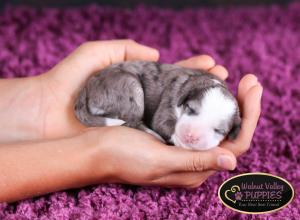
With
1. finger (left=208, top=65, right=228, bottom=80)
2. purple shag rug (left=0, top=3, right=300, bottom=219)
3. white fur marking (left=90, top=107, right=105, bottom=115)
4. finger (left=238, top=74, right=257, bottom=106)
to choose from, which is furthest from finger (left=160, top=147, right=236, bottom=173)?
finger (left=208, top=65, right=228, bottom=80)

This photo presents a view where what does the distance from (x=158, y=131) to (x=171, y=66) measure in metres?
0.49

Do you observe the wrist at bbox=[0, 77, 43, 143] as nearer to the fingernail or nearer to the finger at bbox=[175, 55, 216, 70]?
the finger at bbox=[175, 55, 216, 70]

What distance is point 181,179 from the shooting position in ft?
9.62

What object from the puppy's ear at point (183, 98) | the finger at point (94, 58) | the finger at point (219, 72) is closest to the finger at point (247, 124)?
the puppy's ear at point (183, 98)

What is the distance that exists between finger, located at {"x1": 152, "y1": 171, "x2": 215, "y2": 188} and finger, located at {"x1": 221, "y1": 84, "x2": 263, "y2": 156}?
0.21 m

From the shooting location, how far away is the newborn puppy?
2.83 m

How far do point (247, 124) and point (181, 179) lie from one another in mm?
495

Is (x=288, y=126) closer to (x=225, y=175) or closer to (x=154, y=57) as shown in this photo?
(x=225, y=175)

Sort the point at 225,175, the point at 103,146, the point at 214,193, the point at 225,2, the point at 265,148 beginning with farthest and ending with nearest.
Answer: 1. the point at 225,2
2. the point at 265,148
3. the point at 225,175
4. the point at 214,193
5. the point at 103,146

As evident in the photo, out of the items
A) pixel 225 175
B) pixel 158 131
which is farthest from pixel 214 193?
pixel 158 131

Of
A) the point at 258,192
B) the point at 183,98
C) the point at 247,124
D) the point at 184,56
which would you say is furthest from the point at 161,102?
the point at 184,56

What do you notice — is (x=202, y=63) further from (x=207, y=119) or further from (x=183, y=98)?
(x=207, y=119)

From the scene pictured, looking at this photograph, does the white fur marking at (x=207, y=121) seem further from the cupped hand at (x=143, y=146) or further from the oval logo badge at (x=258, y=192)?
the oval logo badge at (x=258, y=192)

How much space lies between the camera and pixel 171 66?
11.2 ft
